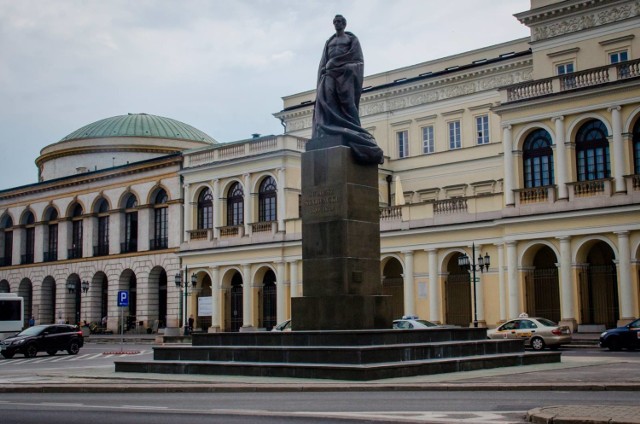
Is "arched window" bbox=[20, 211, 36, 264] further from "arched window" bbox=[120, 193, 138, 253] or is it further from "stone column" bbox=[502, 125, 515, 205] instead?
"stone column" bbox=[502, 125, 515, 205]

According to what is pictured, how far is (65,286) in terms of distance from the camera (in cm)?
6856

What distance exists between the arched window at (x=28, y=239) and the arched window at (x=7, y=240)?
A: 1971 mm

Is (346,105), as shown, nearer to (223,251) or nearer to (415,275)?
(415,275)

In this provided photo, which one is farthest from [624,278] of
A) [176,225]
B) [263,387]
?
[176,225]

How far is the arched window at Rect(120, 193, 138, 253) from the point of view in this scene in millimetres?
64312

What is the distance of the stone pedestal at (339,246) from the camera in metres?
20.4

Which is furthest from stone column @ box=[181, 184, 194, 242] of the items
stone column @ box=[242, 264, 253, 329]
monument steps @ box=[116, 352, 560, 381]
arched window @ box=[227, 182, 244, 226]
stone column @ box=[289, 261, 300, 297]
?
monument steps @ box=[116, 352, 560, 381]

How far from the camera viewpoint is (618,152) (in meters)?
39.7

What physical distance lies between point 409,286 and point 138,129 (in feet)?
123

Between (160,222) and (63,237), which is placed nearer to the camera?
(160,222)

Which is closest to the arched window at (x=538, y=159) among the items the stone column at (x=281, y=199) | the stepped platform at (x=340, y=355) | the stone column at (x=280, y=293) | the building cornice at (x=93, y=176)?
the stone column at (x=281, y=199)

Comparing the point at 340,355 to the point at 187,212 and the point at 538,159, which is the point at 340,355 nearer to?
the point at 538,159

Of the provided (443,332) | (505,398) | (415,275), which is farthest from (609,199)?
(505,398)

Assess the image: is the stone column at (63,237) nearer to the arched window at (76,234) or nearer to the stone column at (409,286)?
the arched window at (76,234)
